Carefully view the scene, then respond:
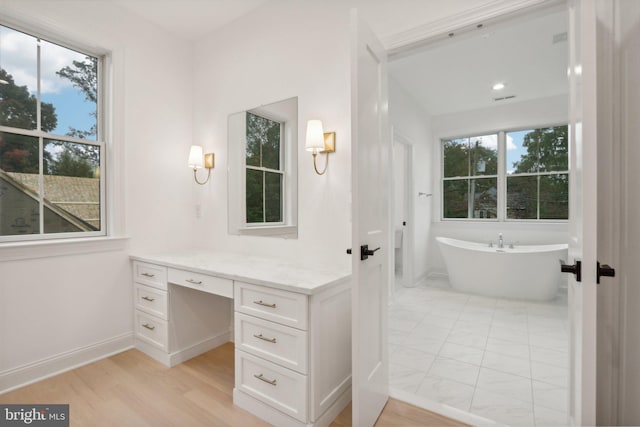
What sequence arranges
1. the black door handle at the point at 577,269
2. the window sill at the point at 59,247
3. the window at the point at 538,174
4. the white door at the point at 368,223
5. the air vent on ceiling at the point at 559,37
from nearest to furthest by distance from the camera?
1. the black door handle at the point at 577,269
2. the white door at the point at 368,223
3. the window sill at the point at 59,247
4. the air vent on ceiling at the point at 559,37
5. the window at the point at 538,174

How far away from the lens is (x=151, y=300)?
7.97ft

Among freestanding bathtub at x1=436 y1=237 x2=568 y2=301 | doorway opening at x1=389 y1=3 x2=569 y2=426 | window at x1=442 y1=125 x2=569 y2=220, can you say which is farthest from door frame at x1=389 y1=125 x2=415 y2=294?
window at x1=442 y1=125 x2=569 y2=220

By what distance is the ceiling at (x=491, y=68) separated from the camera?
2850 millimetres

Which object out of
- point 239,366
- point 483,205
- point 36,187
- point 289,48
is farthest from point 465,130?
point 36,187

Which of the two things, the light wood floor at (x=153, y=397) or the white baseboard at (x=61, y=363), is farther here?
the white baseboard at (x=61, y=363)

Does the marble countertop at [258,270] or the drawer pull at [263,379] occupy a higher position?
A: the marble countertop at [258,270]

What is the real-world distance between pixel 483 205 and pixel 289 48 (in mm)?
4099

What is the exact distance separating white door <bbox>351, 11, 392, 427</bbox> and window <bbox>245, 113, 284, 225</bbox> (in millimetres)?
925

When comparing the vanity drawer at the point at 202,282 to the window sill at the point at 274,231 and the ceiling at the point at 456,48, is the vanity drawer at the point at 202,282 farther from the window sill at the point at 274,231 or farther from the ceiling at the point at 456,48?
the ceiling at the point at 456,48

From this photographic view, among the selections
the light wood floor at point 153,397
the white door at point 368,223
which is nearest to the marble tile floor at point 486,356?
the light wood floor at point 153,397

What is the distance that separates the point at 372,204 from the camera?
1.62 meters

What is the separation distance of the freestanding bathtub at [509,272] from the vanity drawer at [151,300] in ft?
11.8

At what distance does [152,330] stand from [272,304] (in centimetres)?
138

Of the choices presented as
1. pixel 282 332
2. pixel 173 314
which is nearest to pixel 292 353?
pixel 282 332
